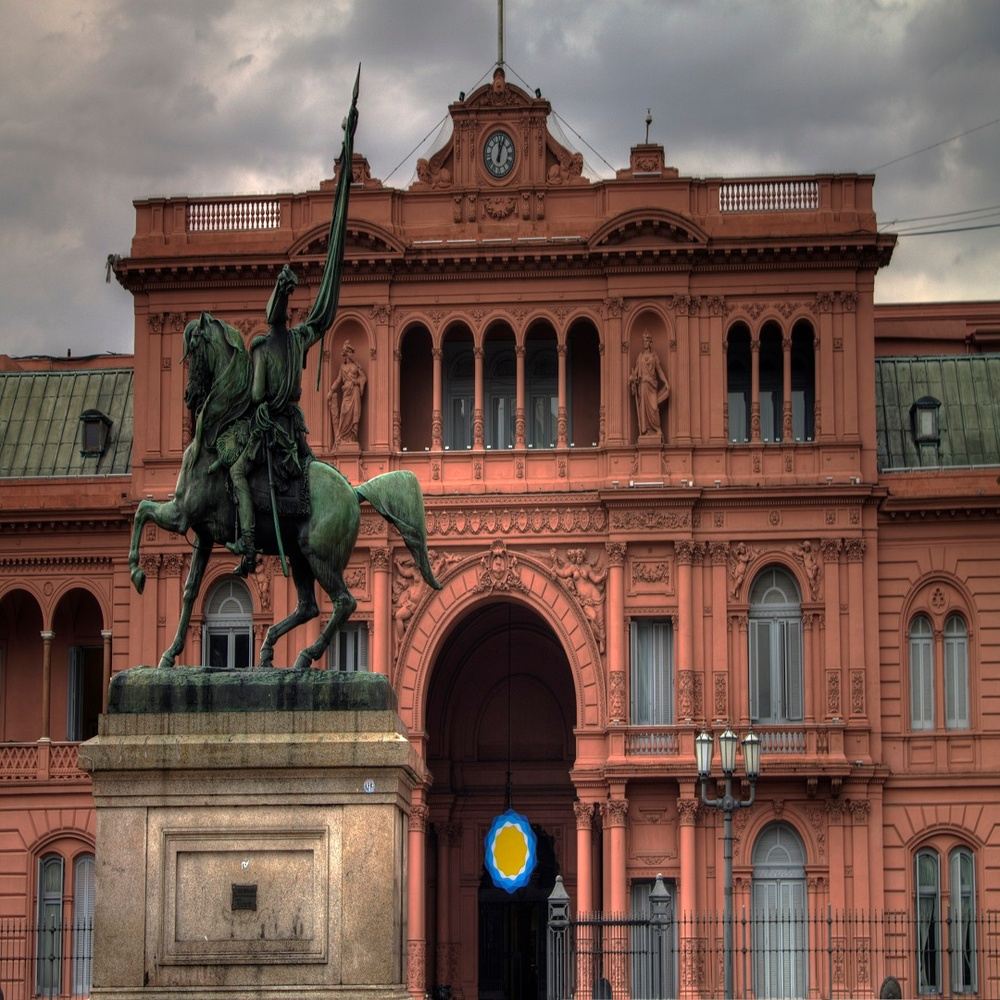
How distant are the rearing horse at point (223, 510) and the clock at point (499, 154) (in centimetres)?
3684

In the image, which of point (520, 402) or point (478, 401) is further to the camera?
point (478, 401)

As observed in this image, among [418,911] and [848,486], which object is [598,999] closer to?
[418,911]

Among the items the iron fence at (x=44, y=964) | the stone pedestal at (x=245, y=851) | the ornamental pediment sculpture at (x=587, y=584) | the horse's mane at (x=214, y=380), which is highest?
the ornamental pediment sculpture at (x=587, y=584)

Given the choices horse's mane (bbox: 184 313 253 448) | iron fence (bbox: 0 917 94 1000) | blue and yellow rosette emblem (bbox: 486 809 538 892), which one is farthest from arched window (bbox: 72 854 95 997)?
horse's mane (bbox: 184 313 253 448)

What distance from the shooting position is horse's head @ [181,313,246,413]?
2364 cm

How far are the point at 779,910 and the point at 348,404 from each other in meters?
15.7

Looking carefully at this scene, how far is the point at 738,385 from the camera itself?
60.5 m

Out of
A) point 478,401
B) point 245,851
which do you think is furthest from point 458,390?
point 245,851

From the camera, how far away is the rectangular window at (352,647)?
59344 mm

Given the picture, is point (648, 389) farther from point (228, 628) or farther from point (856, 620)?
point (228, 628)

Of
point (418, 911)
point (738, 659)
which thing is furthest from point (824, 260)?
point (418, 911)

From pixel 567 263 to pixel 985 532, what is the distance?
11922 millimetres

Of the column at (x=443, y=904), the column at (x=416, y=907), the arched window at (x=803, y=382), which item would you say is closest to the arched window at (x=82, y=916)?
the column at (x=416, y=907)

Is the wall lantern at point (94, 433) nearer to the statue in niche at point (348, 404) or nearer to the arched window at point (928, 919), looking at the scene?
the statue in niche at point (348, 404)
